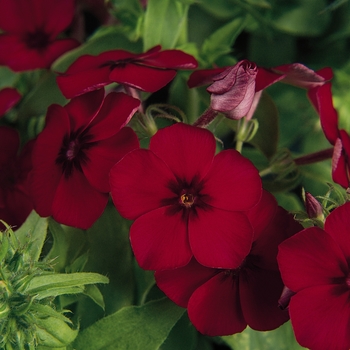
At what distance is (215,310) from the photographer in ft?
1.89

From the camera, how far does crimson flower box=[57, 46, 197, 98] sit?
1.93 feet

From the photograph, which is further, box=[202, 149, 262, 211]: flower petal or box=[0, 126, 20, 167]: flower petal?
box=[0, 126, 20, 167]: flower petal

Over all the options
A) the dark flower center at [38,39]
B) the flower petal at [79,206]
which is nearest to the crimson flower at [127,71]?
the flower petal at [79,206]

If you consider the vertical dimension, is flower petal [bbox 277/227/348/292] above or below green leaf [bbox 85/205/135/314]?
above

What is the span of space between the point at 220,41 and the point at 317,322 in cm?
51

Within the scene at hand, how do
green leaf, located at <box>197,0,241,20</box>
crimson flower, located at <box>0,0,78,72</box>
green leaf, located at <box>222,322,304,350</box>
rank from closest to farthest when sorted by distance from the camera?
1. green leaf, located at <box>222,322,304,350</box>
2. crimson flower, located at <box>0,0,78,72</box>
3. green leaf, located at <box>197,0,241,20</box>

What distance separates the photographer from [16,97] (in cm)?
81

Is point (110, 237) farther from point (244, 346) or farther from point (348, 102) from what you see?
point (348, 102)

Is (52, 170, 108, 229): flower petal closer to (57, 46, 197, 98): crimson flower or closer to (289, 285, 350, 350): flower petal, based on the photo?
(57, 46, 197, 98): crimson flower

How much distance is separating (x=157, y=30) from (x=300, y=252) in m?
0.44

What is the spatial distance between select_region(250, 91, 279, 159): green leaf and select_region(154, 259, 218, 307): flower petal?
9.8 inches

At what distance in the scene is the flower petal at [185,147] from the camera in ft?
1.79

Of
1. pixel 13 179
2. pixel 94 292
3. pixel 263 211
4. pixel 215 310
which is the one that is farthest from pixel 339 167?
pixel 13 179

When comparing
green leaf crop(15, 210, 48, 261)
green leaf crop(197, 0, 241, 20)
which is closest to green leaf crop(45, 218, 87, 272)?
green leaf crop(15, 210, 48, 261)
